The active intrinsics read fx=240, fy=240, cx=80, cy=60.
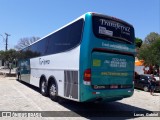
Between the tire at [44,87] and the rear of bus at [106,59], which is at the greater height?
the rear of bus at [106,59]

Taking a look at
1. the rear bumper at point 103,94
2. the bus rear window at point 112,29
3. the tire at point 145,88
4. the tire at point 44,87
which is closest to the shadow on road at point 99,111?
the rear bumper at point 103,94

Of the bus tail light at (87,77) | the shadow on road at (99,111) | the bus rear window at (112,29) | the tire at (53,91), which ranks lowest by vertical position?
the shadow on road at (99,111)

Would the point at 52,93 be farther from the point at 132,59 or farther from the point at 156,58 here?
the point at 156,58

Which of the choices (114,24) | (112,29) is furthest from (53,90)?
(114,24)

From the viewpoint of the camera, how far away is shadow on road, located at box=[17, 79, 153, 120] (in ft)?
28.2

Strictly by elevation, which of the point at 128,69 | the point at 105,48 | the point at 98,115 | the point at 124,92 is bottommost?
the point at 98,115

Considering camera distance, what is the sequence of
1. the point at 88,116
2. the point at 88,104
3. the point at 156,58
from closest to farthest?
the point at 88,116 → the point at 88,104 → the point at 156,58

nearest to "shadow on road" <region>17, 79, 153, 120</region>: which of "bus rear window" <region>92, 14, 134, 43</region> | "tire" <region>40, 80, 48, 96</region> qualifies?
"tire" <region>40, 80, 48, 96</region>

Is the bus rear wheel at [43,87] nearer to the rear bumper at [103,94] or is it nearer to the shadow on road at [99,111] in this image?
the shadow on road at [99,111]

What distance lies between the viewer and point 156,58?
143ft

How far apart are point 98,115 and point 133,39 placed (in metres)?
3.42

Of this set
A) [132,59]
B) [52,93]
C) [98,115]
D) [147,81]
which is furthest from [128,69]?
[147,81]

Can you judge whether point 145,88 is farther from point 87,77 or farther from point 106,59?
point 87,77

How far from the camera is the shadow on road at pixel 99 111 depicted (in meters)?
8.61
